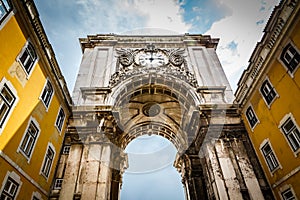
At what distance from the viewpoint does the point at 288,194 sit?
33.8 ft

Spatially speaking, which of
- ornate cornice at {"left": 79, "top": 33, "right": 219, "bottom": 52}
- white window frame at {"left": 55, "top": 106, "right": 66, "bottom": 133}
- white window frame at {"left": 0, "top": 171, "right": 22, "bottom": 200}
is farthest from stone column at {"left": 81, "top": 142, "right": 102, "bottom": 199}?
ornate cornice at {"left": 79, "top": 33, "right": 219, "bottom": 52}

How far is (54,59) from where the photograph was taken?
40.2 ft

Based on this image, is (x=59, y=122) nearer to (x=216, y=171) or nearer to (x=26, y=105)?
(x=26, y=105)

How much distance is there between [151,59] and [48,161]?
1287 centimetres

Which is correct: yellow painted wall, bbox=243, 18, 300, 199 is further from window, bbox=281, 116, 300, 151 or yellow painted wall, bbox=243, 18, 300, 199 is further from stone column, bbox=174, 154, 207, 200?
stone column, bbox=174, 154, 207, 200

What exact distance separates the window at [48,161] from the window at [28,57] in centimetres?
480

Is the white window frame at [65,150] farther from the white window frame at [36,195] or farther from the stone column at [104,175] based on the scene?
the white window frame at [36,195]

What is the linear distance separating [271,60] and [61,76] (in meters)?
13.0

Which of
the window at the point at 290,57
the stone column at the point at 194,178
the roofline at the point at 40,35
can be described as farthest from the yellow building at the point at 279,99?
the roofline at the point at 40,35

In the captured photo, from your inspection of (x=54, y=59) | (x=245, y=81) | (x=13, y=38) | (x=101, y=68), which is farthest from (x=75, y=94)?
(x=245, y=81)

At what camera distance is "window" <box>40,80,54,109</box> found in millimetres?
11198

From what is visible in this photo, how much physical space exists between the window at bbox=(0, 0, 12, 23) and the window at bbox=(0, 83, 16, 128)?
8.86ft

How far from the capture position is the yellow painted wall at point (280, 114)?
9398 millimetres

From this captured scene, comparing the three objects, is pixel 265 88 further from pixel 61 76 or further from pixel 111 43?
pixel 111 43
